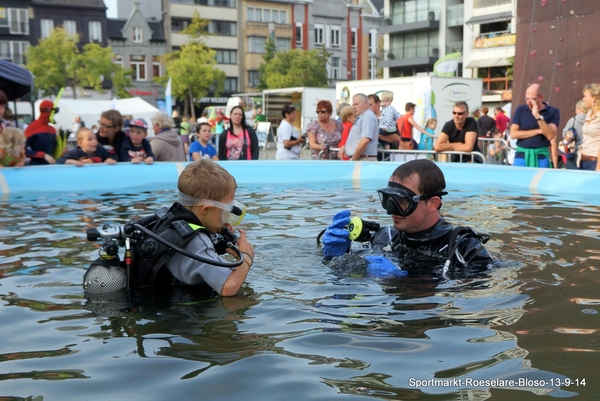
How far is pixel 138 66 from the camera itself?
64.2 meters

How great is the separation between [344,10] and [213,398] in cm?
7210

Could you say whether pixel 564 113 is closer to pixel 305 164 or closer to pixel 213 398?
pixel 305 164

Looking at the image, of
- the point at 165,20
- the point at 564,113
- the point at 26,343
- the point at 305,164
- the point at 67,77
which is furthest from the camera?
the point at 165,20

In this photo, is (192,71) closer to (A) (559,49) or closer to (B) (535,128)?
(A) (559,49)

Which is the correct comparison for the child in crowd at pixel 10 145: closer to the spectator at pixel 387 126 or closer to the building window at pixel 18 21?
the spectator at pixel 387 126

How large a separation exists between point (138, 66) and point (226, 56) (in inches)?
342

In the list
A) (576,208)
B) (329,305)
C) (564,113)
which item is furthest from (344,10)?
(329,305)

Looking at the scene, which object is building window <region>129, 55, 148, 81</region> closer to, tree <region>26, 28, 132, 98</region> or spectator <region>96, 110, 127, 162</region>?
A: tree <region>26, 28, 132, 98</region>

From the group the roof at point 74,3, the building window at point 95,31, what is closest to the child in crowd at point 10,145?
the roof at point 74,3

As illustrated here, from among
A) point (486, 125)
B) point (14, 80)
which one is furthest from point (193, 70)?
point (486, 125)

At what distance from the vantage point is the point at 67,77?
5212cm

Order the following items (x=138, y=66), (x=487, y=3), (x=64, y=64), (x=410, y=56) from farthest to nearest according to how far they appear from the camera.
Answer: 1. (x=138, y=66)
2. (x=410, y=56)
3. (x=64, y=64)
4. (x=487, y=3)

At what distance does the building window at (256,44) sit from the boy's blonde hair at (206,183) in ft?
212

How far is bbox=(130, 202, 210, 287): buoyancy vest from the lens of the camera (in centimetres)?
402
